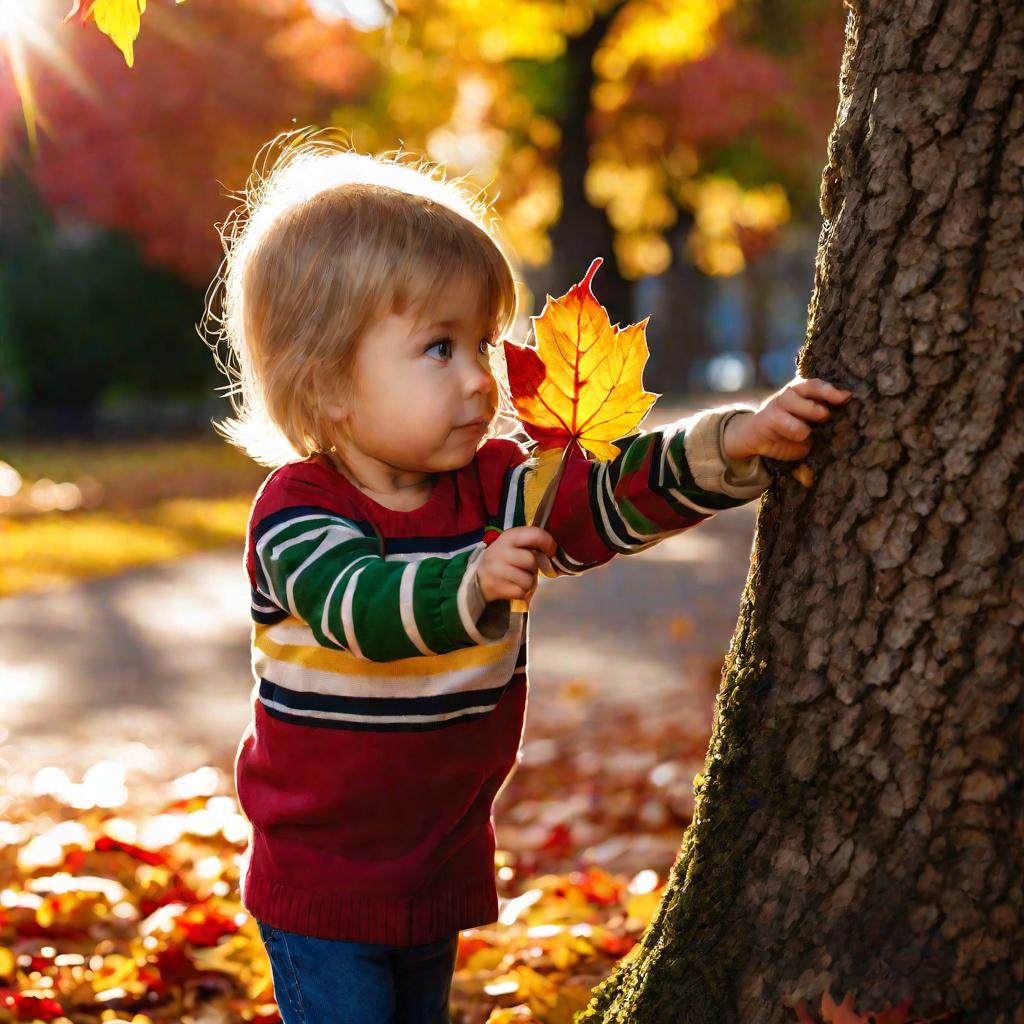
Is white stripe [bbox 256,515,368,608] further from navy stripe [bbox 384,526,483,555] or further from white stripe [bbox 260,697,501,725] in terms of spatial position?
white stripe [bbox 260,697,501,725]

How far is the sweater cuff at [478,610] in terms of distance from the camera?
5.55ft

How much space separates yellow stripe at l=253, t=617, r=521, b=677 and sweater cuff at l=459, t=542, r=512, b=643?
0.21m

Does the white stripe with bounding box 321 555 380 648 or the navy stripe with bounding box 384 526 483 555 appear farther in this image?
the navy stripe with bounding box 384 526 483 555

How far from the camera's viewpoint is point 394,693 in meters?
1.97

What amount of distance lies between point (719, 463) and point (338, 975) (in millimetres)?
966

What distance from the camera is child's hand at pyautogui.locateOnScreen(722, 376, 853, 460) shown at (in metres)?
1.74

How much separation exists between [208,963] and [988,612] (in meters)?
1.85

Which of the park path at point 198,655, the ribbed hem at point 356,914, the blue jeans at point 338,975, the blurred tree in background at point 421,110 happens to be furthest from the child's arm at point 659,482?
the blurred tree in background at point 421,110

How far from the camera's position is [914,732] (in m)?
1.66

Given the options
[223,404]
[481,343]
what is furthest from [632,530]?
[223,404]

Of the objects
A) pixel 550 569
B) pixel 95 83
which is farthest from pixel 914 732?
pixel 95 83

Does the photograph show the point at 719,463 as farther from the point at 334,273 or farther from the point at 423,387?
the point at 334,273

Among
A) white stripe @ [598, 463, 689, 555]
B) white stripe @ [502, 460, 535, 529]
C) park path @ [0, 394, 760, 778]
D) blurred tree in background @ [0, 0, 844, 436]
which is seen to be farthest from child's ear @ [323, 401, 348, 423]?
blurred tree in background @ [0, 0, 844, 436]

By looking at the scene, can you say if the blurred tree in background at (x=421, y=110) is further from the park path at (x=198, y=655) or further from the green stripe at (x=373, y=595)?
the green stripe at (x=373, y=595)
